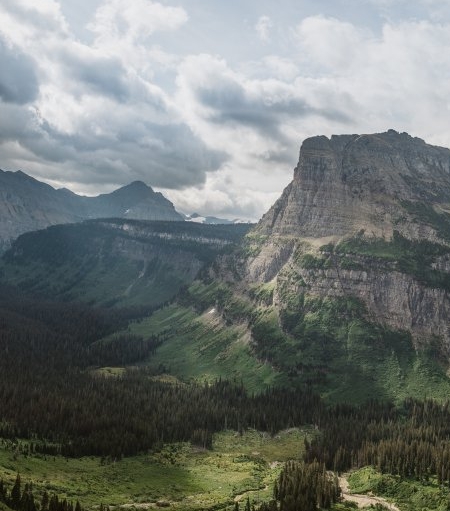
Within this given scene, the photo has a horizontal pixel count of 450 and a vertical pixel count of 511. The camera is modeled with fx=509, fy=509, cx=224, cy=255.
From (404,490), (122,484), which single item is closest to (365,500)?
(404,490)

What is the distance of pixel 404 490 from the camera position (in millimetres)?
177125

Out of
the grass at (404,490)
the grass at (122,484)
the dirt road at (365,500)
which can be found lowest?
the grass at (122,484)

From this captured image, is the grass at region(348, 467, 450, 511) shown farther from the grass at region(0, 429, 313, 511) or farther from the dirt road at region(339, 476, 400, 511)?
the grass at region(0, 429, 313, 511)

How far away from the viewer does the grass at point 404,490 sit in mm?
165375

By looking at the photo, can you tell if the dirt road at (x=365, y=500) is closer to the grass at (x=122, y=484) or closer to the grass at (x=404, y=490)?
the grass at (x=404, y=490)

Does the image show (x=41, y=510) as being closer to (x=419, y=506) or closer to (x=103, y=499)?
(x=103, y=499)

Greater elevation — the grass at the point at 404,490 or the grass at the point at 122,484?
the grass at the point at 404,490

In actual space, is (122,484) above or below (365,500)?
below

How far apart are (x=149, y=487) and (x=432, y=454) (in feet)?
356

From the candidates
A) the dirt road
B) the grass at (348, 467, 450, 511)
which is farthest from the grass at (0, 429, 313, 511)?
the grass at (348, 467, 450, 511)

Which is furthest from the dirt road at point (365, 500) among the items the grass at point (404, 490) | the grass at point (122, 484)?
the grass at point (122, 484)

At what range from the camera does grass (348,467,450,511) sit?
16538cm

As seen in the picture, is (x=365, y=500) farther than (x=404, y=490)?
No

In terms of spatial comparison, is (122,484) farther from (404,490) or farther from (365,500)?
(404,490)
